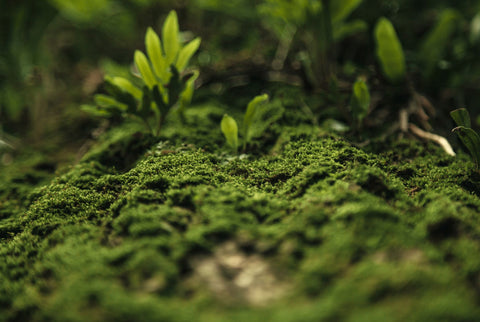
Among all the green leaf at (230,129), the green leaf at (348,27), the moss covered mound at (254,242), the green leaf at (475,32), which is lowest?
the moss covered mound at (254,242)

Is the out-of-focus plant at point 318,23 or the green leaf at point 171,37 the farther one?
the out-of-focus plant at point 318,23

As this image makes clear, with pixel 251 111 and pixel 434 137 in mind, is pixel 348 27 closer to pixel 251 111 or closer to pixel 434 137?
pixel 434 137

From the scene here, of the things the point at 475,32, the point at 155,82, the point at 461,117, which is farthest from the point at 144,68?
the point at 475,32

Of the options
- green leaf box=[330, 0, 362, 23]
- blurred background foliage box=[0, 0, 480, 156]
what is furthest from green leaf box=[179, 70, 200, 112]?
green leaf box=[330, 0, 362, 23]

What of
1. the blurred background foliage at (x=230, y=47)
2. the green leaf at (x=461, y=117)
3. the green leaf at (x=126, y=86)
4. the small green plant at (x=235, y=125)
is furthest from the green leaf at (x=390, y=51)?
the green leaf at (x=126, y=86)

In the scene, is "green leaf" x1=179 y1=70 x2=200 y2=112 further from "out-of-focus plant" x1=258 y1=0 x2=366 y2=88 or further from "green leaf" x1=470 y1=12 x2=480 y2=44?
"green leaf" x1=470 y1=12 x2=480 y2=44

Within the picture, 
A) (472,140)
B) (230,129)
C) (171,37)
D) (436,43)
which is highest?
(171,37)

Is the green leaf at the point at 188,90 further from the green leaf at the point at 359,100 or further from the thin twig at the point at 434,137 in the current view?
the thin twig at the point at 434,137

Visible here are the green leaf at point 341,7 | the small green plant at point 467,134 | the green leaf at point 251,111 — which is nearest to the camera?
the small green plant at point 467,134
